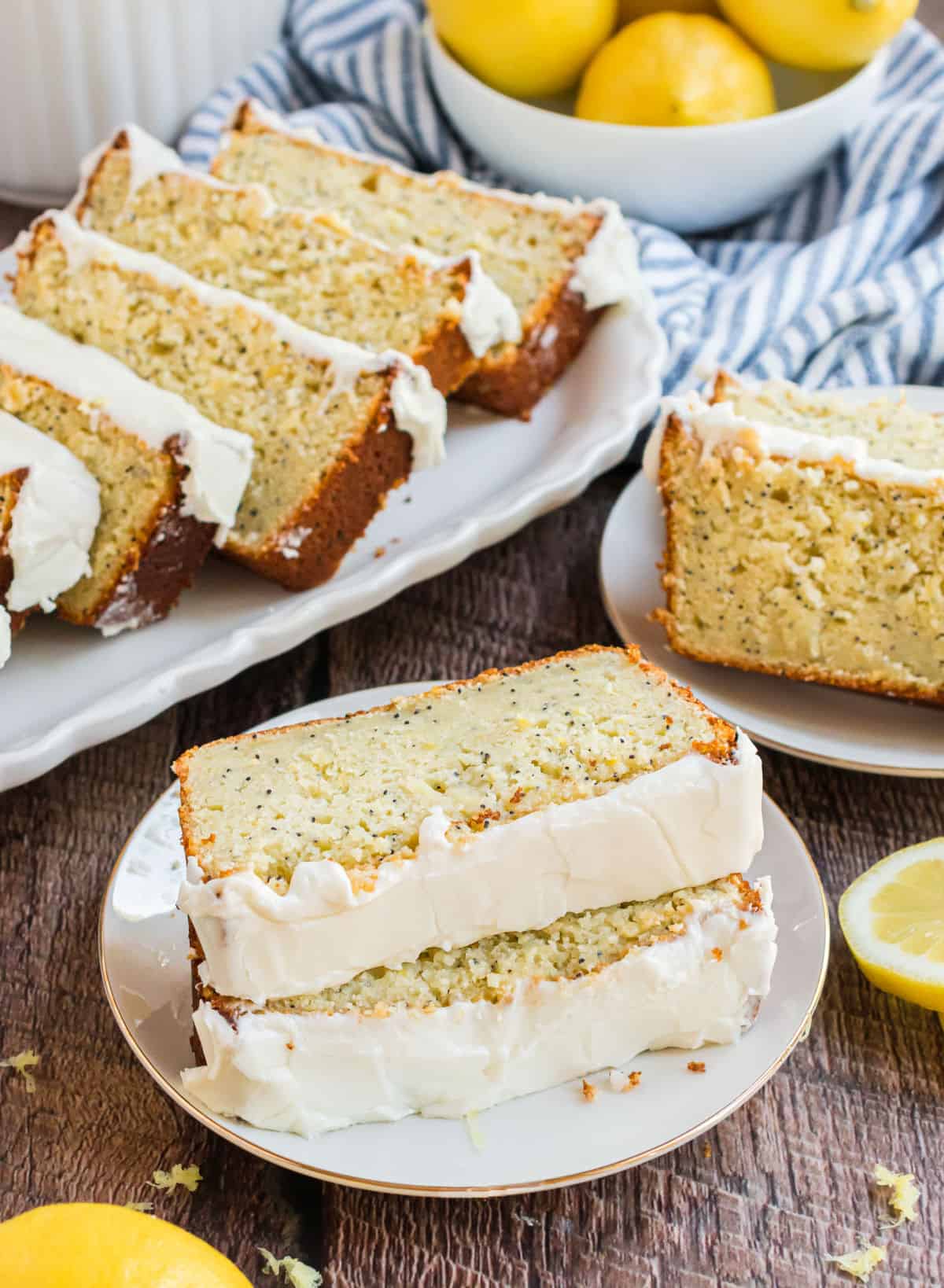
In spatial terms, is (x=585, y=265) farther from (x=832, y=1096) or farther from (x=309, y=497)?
(x=832, y=1096)

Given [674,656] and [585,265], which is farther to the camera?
[585,265]

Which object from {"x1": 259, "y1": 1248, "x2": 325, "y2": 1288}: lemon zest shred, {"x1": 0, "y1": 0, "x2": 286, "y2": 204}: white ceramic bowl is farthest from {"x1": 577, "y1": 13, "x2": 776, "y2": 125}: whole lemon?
{"x1": 259, "y1": 1248, "x2": 325, "y2": 1288}: lemon zest shred

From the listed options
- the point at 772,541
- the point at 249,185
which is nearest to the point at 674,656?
the point at 772,541

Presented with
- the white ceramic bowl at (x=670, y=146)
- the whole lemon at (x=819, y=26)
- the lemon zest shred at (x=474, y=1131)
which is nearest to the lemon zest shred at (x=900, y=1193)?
the lemon zest shred at (x=474, y=1131)

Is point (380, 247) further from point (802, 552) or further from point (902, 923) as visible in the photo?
point (902, 923)

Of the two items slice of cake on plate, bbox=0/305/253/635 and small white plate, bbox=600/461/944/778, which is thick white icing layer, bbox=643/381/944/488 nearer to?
small white plate, bbox=600/461/944/778

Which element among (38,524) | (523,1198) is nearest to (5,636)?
(38,524)

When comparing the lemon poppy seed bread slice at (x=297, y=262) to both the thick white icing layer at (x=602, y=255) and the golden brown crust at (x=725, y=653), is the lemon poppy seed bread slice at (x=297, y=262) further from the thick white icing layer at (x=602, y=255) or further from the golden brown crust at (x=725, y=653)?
the golden brown crust at (x=725, y=653)
